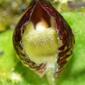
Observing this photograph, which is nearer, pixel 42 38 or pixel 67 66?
pixel 42 38

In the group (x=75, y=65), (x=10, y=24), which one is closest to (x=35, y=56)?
(x=75, y=65)

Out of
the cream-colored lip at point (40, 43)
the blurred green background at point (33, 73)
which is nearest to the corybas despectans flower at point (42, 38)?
the cream-colored lip at point (40, 43)

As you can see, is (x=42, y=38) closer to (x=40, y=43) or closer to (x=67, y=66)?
(x=40, y=43)

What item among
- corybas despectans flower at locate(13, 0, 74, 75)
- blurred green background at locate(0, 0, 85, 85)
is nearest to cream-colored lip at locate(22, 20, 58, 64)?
corybas despectans flower at locate(13, 0, 74, 75)

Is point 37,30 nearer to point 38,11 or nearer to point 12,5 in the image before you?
point 38,11

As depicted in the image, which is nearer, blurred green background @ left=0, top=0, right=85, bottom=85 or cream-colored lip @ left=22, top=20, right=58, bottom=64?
cream-colored lip @ left=22, top=20, right=58, bottom=64

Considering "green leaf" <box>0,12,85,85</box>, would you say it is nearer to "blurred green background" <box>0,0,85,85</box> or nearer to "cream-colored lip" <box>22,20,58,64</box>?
"blurred green background" <box>0,0,85,85</box>

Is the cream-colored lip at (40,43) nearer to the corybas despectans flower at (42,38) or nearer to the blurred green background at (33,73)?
the corybas despectans flower at (42,38)

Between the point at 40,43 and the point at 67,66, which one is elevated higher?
the point at 40,43

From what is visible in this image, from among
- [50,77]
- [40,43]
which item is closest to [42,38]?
[40,43]
